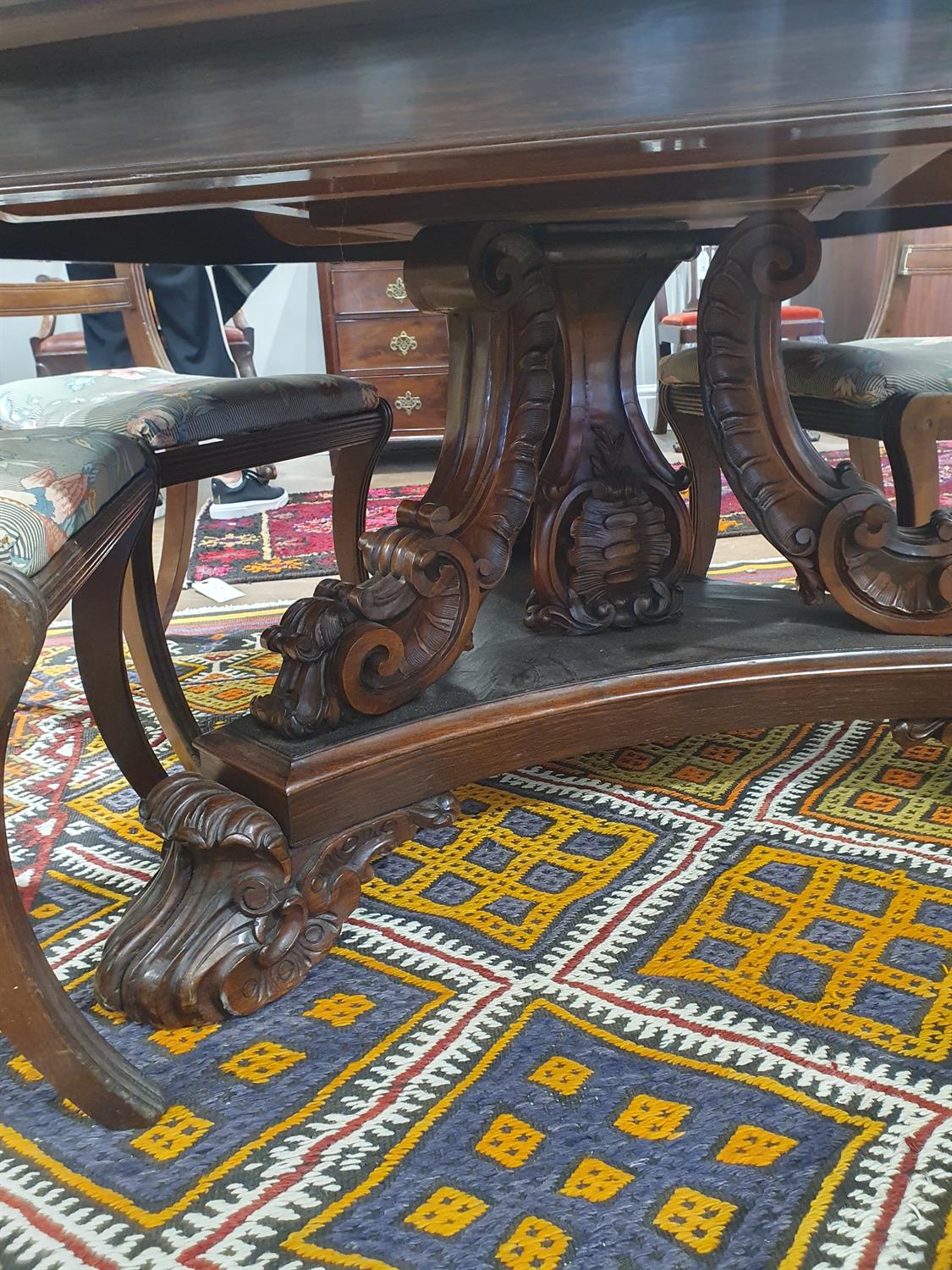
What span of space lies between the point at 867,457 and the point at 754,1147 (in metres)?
1.19

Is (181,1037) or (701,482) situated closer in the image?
(181,1037)

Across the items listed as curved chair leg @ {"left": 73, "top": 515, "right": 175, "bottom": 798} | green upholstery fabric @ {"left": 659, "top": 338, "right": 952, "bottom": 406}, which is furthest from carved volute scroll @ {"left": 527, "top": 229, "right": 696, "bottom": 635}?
curved chair leg @ {"left": 73, "top": 515, "right": 175, "bottom": 798}

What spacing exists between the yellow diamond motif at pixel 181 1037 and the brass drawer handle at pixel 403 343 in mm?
2735

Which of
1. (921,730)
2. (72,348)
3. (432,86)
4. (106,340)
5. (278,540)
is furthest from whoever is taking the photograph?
(72,348)

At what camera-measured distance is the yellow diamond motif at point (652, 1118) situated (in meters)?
0.61

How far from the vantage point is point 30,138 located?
0.59 m

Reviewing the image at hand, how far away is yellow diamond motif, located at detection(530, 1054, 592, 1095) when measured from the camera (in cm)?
66

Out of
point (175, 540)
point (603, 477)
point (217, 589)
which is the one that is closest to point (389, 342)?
point (217, 589)

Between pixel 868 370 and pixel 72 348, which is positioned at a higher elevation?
pixel 72 348

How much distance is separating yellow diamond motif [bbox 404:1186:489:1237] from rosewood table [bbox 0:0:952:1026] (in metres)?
0.23

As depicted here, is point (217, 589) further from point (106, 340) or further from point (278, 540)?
point (106, 340)

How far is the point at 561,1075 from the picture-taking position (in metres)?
0.67

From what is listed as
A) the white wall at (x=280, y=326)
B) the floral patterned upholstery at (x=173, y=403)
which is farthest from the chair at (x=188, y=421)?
the white wall at (x=280, y=326)

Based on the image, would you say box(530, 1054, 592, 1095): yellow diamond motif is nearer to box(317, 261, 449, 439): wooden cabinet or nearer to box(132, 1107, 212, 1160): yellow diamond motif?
box(132, 1107, 212, 1160): yellow diamond motif
